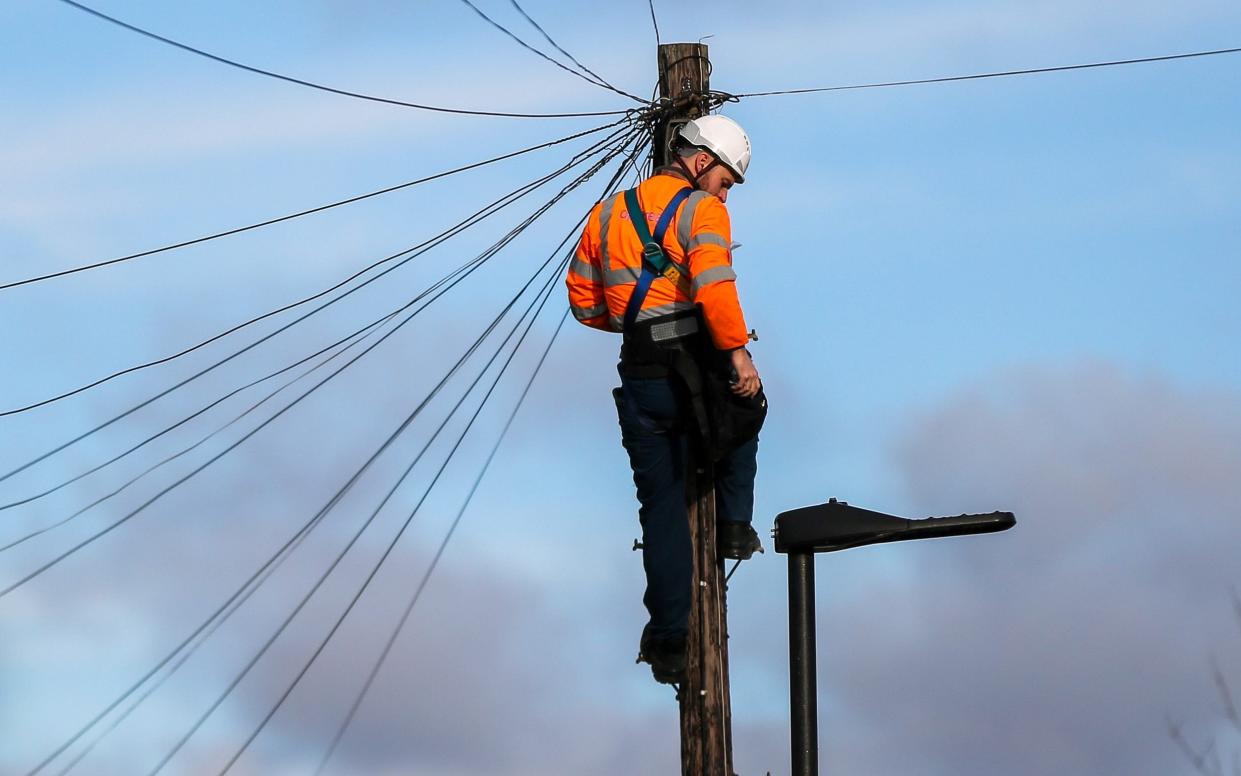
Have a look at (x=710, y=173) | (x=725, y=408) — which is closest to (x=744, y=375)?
(x=725, y=408)

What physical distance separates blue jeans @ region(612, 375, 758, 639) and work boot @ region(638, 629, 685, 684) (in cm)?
4

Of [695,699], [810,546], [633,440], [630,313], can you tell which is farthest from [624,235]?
[695,699]

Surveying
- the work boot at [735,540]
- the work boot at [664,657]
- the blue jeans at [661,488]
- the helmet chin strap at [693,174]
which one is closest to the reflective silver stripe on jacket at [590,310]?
the blue jeans at [661,488]

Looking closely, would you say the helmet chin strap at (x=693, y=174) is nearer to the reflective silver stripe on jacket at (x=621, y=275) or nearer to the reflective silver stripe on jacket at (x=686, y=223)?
the reflective silver stripe on jacket at (x=686, y=223)

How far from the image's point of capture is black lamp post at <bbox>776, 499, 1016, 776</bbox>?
8109 mm

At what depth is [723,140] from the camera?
8.97 metres

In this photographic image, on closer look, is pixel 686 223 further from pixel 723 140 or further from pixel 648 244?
pixel 723 140

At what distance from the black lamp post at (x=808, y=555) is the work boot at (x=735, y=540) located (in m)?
0.82

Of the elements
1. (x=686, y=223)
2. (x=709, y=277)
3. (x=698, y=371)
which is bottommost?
(x=698, y=371)

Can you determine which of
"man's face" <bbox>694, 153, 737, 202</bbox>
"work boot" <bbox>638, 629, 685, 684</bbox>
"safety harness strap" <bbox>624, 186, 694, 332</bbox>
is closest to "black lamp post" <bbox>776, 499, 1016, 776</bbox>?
"work boot" <bbox>638, 629, 685, 684</bbox>

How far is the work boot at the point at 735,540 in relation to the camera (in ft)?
30.0

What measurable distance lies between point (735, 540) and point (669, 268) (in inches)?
54.8

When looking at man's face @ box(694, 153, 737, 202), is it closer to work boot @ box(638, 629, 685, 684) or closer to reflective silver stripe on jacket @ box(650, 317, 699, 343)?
reflective silver stripe on jacket @ box(650, 317, 699, 343)

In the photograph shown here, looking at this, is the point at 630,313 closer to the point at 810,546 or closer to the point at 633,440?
the point at 633,440
